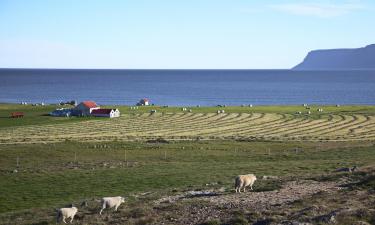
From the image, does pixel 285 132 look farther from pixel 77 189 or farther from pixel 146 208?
pixel 146 208

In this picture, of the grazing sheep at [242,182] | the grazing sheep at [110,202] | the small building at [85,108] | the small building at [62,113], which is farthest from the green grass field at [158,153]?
the small building at [85,108]

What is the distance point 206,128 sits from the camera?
8000 cm

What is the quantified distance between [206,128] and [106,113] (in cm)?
2481

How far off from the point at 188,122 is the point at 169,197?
60.5 metres

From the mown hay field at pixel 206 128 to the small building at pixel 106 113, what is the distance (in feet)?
7.49

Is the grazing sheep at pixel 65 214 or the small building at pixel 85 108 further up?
the small building at pixel 85 108

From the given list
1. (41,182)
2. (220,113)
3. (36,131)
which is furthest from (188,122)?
(41,182)

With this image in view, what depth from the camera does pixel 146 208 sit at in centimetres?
2367

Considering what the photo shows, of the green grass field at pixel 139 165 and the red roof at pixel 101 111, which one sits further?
the red roof at pixel 101 111

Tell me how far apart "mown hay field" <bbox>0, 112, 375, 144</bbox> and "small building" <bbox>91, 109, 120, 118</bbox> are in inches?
89.9

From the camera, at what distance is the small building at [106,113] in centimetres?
9669

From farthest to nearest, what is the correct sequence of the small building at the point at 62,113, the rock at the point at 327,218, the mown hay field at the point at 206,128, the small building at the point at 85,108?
1. the small building at the point at 85,108
2. the small building at the point at 62,113
3. the mown hay field at the point at 206,128
4. the rock at the point at 327,218

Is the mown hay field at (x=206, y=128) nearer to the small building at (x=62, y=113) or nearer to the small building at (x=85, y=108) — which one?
the small building at (x=85, y=108)

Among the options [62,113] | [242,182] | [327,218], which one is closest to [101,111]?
[62,113]
